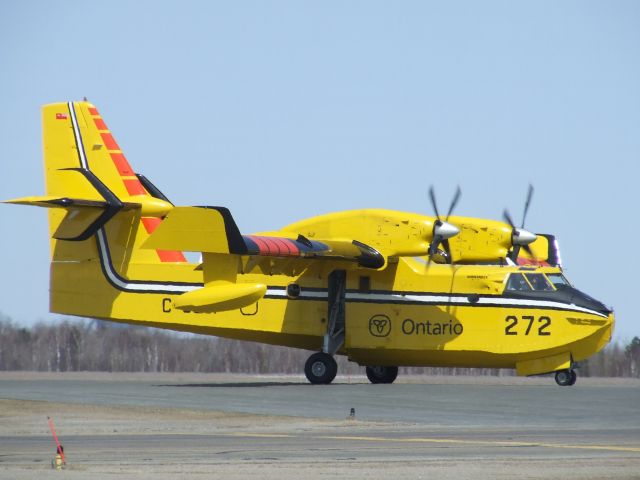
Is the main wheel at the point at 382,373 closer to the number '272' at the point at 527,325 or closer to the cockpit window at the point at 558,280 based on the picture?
the number '272' at the point at 527,325

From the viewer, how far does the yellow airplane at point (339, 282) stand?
3434cm

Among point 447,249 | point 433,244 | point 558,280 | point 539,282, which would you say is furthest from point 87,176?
point 558,280

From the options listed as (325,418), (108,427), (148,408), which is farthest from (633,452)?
(148,408)

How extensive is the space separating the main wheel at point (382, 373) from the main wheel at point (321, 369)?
2.62 meters

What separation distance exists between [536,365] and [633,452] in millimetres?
17141

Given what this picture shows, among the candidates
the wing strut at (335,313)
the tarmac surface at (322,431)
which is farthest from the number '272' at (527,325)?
the wing strut at (335,313)

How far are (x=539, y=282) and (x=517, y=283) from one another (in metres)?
0.61

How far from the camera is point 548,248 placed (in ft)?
135

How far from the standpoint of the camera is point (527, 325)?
34406 millimetres

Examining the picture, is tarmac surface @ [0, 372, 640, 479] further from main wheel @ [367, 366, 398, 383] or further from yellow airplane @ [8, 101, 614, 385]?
main wheel @ [367, 366, 398, 383]

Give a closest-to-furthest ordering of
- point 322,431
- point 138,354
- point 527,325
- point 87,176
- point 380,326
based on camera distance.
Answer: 1. point 322,431
2. point 527,325
3. point 380,326
4. point 87,176
5. point 138,354

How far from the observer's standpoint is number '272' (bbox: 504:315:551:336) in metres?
34.2

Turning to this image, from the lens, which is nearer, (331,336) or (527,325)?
(527,325)

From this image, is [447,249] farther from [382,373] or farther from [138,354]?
[138,354]
